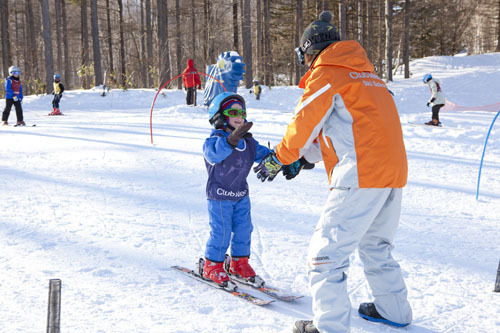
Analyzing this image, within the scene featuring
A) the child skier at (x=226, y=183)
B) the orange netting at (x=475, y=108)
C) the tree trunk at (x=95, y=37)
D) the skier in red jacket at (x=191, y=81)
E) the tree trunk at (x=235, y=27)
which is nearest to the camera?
the child skier at (x=226, y=183)

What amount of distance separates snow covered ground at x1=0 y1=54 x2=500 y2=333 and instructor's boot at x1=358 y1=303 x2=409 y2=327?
0.16 ft

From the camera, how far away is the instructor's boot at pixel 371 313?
2.98m

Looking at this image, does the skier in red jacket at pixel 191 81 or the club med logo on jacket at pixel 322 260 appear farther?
the skier in red jacket at pixel 191 81

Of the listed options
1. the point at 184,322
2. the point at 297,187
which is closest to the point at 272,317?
the point at 184,322

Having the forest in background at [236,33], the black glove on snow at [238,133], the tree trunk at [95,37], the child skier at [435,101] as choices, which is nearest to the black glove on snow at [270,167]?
the black glove on snow at [238,133]

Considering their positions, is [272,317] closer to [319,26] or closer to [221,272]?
[221,272]

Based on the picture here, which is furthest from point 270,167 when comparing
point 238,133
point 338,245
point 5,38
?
point 5,38

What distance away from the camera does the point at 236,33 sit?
26938 millimetres

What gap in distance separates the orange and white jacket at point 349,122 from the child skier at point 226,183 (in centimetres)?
84

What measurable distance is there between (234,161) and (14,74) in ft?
36.3

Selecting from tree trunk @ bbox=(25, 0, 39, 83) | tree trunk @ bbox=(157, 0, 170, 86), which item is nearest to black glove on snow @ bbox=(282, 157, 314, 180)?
tree trunk @ bbox=(157, 0, 170, 86)

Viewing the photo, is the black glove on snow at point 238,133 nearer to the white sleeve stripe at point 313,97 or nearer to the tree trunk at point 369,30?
the white sleeve stripe at point 313,97

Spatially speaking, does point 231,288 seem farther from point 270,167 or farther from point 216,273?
point 270,167

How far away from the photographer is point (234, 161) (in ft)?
11.3
